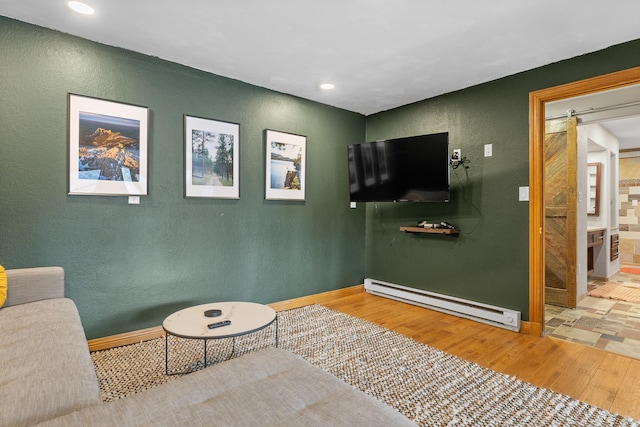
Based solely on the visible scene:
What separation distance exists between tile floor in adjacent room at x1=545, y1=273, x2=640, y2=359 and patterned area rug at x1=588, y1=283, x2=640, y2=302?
0.75ft

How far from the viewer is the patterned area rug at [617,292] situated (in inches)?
170

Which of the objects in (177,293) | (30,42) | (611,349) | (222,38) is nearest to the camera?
(30,42)

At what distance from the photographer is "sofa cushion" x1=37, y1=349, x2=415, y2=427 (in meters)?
0.95

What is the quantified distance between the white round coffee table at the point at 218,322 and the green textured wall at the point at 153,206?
0.76 meters

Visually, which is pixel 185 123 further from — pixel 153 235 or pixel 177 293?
pixel 177 293

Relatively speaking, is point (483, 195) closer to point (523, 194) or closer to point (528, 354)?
point (523, 194)

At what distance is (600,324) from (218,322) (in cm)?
363

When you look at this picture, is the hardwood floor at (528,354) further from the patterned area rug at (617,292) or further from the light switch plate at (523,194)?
the patterned area rug at (617,292)

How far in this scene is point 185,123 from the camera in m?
2.97

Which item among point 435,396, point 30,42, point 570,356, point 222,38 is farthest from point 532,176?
point 30,42

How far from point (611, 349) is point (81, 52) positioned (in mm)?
4747

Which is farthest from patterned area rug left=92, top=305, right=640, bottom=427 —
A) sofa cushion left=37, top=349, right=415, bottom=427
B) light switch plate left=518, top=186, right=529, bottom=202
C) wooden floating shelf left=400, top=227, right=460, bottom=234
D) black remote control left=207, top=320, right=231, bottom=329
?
light switch plate left=518, top=186, right=529, bottom=202

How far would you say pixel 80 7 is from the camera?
214 centimetres

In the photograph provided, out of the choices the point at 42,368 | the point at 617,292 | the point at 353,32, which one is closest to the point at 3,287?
the point at 42,368
